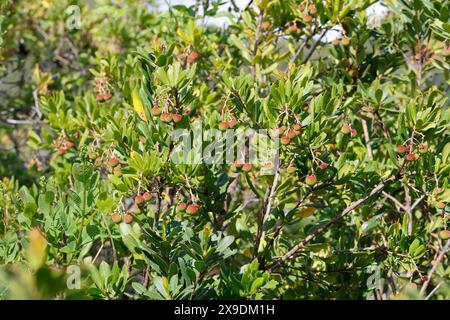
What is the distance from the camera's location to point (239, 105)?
2.07m

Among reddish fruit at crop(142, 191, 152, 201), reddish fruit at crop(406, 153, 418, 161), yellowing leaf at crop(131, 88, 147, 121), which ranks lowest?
reddish fruit at crop(142, 191, 152, 201)

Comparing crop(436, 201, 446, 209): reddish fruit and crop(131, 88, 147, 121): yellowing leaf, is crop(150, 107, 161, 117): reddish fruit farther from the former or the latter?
crop(436, 201, 446, 209): reddish fruit

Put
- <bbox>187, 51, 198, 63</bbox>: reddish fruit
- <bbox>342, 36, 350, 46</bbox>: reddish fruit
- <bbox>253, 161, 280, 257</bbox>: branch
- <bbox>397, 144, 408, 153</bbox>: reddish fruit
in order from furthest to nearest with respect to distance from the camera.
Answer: <bbox>187, 51, 198, 63</bbox>: reddish fruit → <bbox>342, 36, 350, 46</bbox>: reddish fruit → <bbox>253, 161, 280, 257</bbox>: branch → <bbox>397, 144, 408, 153</bbox>: reddish fruit

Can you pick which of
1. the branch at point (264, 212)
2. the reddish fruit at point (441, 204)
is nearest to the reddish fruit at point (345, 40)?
the branch at point (264, 212)

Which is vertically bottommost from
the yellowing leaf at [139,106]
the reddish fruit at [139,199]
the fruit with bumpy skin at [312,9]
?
the reddish fruit at [139,199]

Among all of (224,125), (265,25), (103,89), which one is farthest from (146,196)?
(265,25)

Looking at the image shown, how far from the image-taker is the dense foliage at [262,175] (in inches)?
75.6

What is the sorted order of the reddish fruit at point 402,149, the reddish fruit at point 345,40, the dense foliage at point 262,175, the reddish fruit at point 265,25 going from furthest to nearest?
the reddish fruit at point 265,25
the reddish fruit at point 345,40
the reddish fruit at point 402,149
the dense foliage at point 262,175

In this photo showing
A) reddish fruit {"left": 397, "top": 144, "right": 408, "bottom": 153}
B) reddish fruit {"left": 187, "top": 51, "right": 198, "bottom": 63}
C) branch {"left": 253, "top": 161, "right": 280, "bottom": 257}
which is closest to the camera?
reddish fruit {"left": 397, "top": 144, "right": 408, "bottom": 153}

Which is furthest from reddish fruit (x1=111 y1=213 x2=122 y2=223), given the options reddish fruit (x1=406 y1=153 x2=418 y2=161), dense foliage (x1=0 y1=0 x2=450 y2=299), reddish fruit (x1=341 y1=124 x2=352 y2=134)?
reddish fruit (x1=406 y1=153 x2=418 y2=161)

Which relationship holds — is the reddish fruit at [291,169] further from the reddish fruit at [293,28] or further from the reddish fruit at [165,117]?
the reddish fruit at [293,28]

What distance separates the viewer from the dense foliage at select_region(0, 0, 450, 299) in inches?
75.6

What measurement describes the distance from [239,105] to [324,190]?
0.46 m
